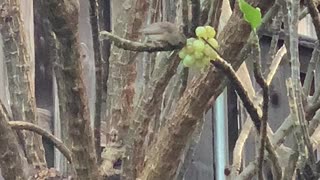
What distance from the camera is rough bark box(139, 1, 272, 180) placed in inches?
44.4

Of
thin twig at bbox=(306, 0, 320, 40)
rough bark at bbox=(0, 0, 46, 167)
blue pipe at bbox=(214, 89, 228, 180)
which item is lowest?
blue pipe at bbox=(214, 89, 228, 180)

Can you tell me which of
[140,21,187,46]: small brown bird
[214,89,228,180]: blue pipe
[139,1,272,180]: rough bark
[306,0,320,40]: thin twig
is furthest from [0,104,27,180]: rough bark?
[214,89,228,180]: blue pipe

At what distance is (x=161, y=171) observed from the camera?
118cm

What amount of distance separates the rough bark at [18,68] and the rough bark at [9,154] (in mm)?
229

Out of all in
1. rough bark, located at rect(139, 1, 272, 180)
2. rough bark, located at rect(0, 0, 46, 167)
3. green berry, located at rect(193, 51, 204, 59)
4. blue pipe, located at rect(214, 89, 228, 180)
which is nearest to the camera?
green berry, located at rect(193, 51, 204, 59)

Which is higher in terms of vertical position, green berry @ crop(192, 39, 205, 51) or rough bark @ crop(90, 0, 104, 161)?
green berry @ crop(192, 39, 205, 51)

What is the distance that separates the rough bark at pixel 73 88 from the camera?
3.25 ft

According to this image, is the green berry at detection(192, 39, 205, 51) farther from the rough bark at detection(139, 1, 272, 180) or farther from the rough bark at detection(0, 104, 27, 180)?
the rough bark at detection(0, 104, 27, 180)

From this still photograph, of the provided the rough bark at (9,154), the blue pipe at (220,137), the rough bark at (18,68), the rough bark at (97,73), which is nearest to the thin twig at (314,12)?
the rough bark at (97,73)

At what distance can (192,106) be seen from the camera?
1.15 metres

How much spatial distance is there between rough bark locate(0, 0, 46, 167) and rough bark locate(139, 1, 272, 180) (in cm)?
34

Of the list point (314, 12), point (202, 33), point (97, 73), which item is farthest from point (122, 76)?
point (202, 33)

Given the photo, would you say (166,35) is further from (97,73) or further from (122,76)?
(122,76)

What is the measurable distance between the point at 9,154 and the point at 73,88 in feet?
0.63
